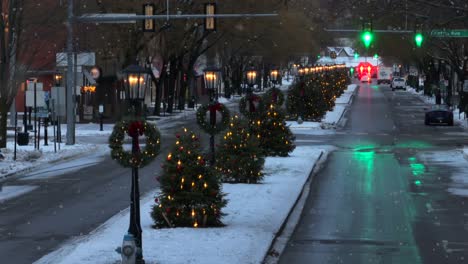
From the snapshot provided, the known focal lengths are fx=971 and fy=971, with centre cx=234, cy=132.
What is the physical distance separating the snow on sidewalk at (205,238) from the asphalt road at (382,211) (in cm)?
61

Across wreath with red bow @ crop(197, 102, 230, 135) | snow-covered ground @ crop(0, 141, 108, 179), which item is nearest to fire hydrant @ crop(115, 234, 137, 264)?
wreath with red bow @ crop(197, 102, 230, 135)

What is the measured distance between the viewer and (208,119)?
2895cm

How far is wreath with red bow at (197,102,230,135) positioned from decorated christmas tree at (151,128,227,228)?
1034 centimetres

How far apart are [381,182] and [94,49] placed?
38.6m

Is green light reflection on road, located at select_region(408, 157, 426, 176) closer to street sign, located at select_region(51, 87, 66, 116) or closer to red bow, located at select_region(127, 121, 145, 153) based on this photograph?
street sign, located at select_region(51, 87, 66, 116)

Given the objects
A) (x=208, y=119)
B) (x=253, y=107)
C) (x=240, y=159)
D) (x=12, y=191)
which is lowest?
(x=12, y=191)

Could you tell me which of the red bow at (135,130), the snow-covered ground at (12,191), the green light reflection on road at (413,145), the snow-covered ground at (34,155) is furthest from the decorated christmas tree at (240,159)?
the green light reflection on road at (413,145)

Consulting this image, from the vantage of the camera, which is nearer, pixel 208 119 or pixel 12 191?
pixel 12 191

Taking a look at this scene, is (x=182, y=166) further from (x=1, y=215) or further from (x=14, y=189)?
(x=14, y=189)

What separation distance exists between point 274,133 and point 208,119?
24.5 ft

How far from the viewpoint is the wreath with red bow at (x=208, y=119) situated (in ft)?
94.3

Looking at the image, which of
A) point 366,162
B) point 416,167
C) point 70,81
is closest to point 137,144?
point 416,167

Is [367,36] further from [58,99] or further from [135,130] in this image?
[135,130]

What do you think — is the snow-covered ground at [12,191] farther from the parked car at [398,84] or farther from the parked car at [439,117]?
the parked car at [398,84]
